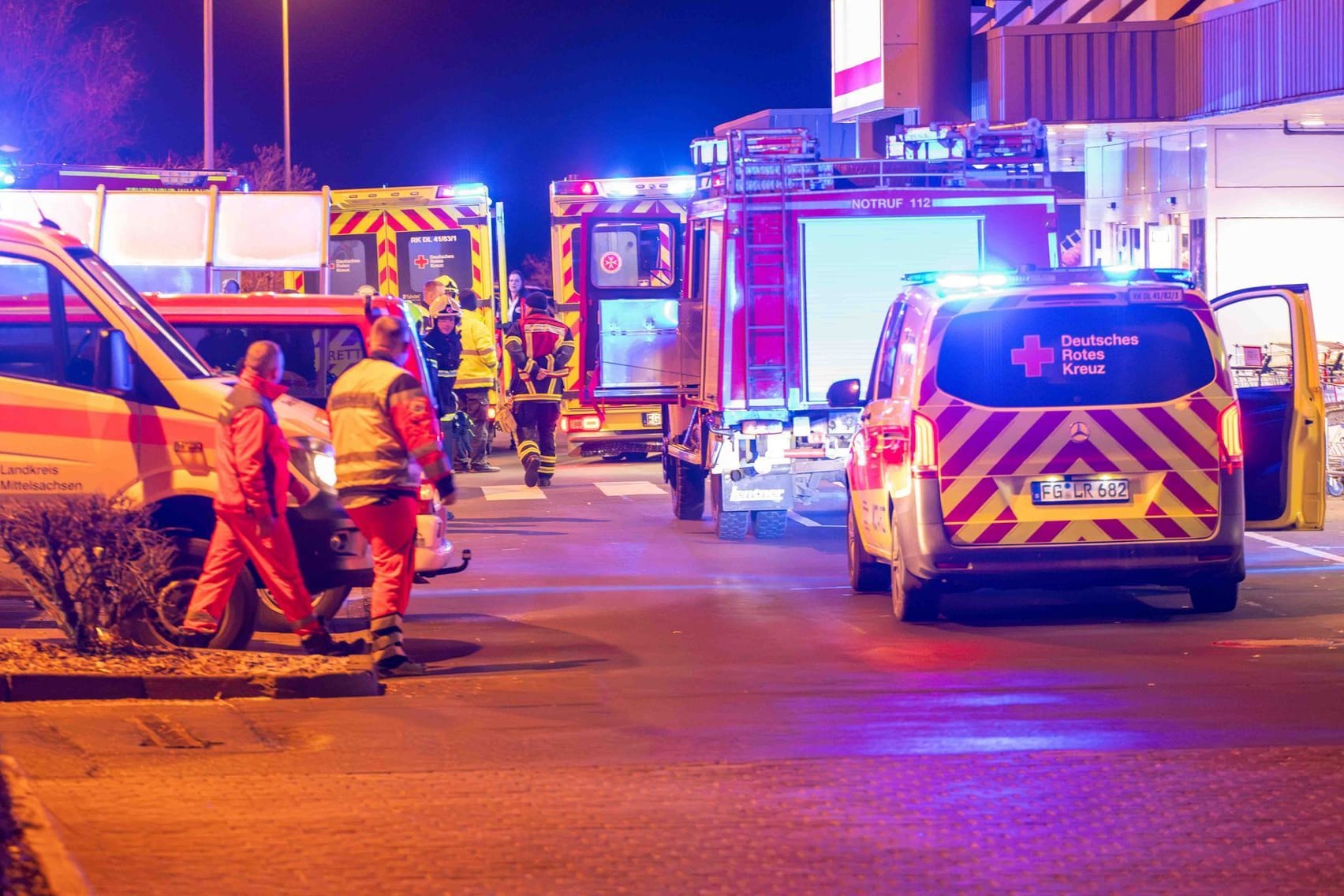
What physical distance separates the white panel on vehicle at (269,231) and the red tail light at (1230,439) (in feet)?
34.0

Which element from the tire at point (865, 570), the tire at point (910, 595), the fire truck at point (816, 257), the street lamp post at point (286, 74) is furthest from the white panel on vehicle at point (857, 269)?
the street lamp post at point (286, 74)

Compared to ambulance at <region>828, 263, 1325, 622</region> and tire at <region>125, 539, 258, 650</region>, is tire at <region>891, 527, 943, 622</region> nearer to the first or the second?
ambulance at <region>828, 263, 1325, 622</region>

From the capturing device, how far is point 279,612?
35.9ft

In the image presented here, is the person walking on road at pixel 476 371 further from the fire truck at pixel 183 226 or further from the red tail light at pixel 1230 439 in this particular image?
the red tail light at pixel 1230 439

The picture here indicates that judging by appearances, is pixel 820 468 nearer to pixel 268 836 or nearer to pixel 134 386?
pixel 134 386

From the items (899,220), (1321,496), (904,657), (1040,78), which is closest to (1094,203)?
(1040,78)

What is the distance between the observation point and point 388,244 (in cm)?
2573

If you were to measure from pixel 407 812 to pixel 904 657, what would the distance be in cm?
381

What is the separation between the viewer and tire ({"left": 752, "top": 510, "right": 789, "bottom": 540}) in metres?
15.5

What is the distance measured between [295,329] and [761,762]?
565 cm

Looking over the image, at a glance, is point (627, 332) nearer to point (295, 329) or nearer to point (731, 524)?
point (731, 524)

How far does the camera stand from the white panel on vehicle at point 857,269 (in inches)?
576

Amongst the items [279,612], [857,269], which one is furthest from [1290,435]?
[279,612]

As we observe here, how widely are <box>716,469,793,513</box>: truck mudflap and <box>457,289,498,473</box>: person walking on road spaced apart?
21.5 ft
